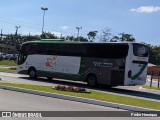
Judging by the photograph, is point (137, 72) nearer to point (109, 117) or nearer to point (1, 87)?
point (1, 87)

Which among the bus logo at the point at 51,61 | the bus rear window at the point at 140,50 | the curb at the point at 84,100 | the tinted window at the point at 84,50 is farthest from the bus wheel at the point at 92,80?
the curb at the point at 84,100

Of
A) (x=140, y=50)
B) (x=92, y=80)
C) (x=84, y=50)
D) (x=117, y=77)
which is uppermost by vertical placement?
(x=140, y=50)

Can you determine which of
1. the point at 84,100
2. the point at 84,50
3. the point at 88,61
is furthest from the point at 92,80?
the point at 84,100

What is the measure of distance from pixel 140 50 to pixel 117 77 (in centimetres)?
242

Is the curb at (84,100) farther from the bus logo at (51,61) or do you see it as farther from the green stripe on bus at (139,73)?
the bus logo at (51,61)

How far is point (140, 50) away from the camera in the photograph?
84.2 ft

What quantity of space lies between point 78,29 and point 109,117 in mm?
92897

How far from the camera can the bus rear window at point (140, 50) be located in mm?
25172

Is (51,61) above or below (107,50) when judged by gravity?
below

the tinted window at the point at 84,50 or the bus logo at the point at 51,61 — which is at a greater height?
the tinted window at the point at 84,50

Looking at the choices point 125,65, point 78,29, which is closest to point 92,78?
point 125,65

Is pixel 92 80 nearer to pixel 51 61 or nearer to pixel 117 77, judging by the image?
pixel 117 77

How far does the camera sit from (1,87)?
1992cm

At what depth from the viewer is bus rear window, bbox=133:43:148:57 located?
25172 mm
